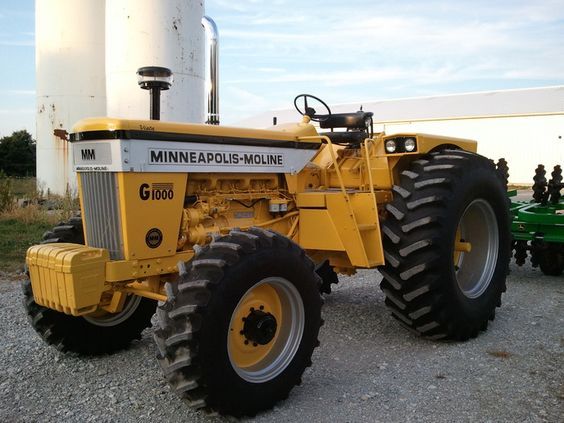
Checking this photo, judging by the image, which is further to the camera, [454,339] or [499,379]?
[454,339]

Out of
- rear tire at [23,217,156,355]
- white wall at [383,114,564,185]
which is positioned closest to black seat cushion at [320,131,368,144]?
rear tire at [23,217,156,355]

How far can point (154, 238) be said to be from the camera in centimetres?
381

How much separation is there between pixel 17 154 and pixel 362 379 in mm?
32689

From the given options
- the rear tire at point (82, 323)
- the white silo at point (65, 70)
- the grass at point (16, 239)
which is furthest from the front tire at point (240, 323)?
the white silo at point (65, 70)

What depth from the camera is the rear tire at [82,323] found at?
4246 millimetres

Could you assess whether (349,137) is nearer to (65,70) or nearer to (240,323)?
(240,323)

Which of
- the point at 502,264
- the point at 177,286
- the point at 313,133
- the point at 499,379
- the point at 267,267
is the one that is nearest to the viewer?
the point at 177,286

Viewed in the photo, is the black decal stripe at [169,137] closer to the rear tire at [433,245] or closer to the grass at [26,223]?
the rear tire at [433,245]

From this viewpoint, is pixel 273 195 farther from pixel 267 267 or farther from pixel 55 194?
pixel 55 194

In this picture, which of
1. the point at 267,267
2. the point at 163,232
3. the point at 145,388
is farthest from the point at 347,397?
the point at 163,232

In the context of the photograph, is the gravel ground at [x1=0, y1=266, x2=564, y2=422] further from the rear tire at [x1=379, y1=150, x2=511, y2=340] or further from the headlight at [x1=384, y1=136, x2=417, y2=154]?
the headlight at [x1=384, y1=136, x2=417, y2=154]

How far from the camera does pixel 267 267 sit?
351cm

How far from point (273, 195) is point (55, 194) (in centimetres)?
945

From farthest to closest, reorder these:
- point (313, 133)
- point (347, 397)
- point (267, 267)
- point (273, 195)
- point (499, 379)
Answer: point (313, 133) < point (273, 195) < point (499, 379) < point (347, 397) < point (267, 267)
